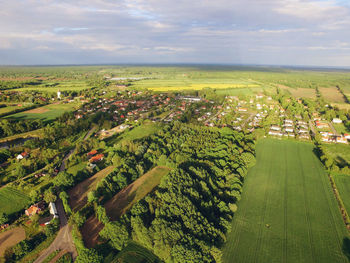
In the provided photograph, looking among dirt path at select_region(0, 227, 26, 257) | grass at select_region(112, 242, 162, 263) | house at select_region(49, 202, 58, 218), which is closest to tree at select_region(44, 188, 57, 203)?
house at select_region(49, 202, 58, 218)

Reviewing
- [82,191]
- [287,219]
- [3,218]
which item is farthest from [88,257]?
[287,219]

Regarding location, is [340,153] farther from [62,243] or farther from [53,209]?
[53,209]

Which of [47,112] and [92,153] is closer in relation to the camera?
[92,153]

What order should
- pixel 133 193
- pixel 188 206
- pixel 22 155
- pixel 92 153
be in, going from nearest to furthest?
pixel 188 206
pixel 133 193
pixel 22 155
pixel 92 153

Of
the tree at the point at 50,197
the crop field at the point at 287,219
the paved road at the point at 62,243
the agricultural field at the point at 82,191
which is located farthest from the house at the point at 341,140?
the tree at the point at 50,197

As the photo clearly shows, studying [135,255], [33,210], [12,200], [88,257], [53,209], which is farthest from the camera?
[12,200]
